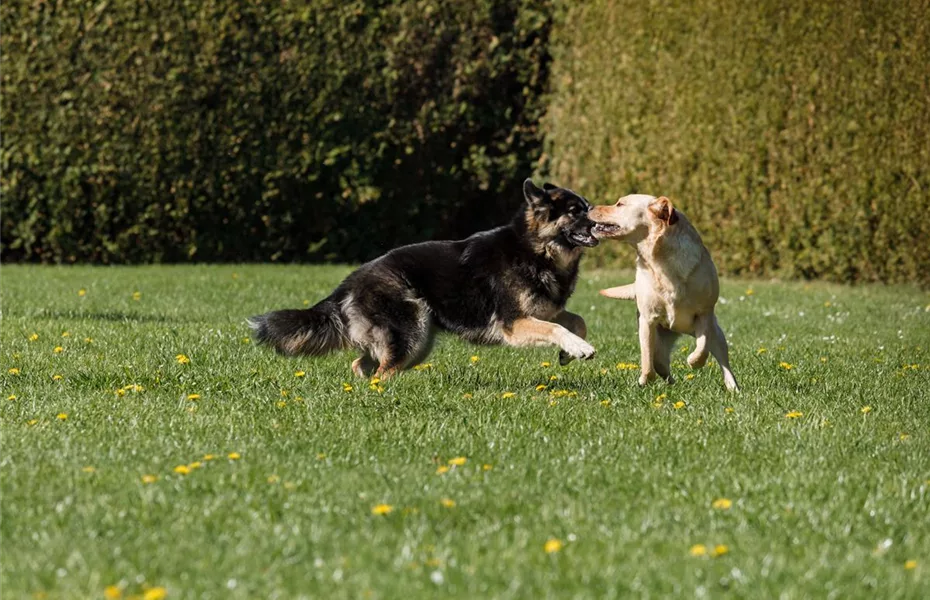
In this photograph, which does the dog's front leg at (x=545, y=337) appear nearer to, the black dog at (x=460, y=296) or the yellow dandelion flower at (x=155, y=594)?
the black dog at (x=460, y=296)

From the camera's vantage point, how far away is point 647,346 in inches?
266

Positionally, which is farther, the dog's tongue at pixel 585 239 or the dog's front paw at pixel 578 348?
the dog's tongue at pixel 585 239

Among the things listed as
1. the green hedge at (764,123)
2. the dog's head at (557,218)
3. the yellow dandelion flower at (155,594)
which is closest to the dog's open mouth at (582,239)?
the dog's head at (557,218)

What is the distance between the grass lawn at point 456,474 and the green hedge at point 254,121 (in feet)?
24.4

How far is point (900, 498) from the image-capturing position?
4508mm

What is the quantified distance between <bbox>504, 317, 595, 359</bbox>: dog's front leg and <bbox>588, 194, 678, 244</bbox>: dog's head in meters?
0.57

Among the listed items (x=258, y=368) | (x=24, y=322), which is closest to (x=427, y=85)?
(x=24, y=322)

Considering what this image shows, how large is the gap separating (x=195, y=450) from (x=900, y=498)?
107 inches

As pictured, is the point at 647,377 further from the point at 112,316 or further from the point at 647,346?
the point at 112,316

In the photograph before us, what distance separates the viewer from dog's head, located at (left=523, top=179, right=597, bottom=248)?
713cm

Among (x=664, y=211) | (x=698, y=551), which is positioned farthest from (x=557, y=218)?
(x=698, y=551)

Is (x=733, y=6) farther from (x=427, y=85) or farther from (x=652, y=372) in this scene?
(x=652, y=372)

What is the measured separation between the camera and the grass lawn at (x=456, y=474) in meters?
3.65

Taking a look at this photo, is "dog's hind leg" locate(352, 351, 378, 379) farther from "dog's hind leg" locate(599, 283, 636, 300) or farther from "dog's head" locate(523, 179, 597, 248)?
"dog's hind leg" locate(599, 283, 636, 300)
